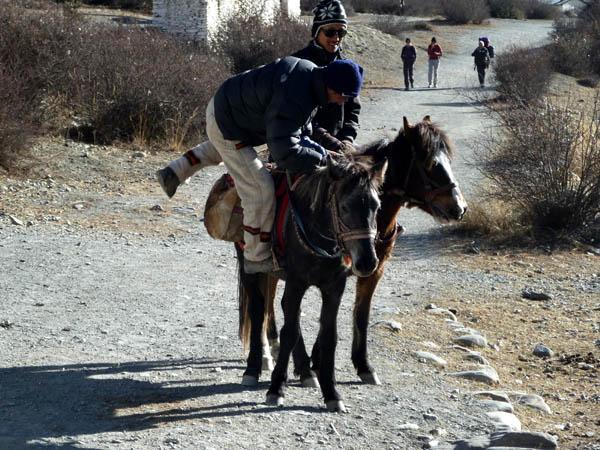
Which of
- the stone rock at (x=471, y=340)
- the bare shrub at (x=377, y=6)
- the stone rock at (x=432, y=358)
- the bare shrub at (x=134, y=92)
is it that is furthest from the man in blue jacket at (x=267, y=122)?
the bare shrub at (x=377, y=6)

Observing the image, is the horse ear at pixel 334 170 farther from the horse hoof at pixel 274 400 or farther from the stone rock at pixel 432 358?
the stone rock at pixel 432 358

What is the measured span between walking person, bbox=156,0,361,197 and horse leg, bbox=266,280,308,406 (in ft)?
3.49

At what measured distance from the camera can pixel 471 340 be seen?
7059mm

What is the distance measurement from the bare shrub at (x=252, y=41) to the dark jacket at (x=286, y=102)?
18.6m

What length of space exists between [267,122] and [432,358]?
2.61 meters

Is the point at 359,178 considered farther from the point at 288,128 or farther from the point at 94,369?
the point at 94,369

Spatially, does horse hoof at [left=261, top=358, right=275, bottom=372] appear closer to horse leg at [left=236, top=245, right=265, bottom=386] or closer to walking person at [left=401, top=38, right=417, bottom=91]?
horse leg at [left=236, top=245, right=265, bottom=386]

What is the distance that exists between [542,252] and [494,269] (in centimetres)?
111

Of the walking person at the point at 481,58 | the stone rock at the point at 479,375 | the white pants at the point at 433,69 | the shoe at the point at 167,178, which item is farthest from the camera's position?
the white pants at the point at 433,69

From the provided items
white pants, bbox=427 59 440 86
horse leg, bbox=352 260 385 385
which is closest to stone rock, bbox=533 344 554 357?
horse leg, bbox=352 260 385 385

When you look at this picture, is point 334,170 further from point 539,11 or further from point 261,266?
point 539,11

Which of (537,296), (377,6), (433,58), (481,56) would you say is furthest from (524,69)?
(377,6)

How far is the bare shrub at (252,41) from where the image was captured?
23828 mm

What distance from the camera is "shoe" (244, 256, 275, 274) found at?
5.16 m
